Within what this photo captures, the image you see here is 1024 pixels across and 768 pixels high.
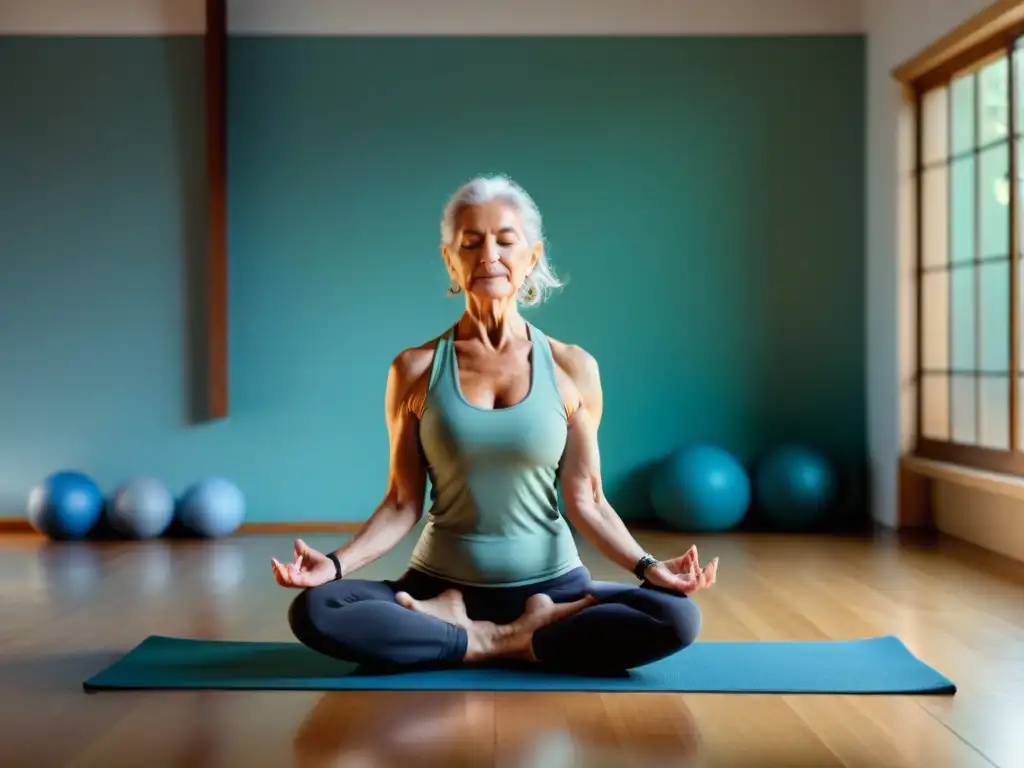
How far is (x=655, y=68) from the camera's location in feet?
18.9

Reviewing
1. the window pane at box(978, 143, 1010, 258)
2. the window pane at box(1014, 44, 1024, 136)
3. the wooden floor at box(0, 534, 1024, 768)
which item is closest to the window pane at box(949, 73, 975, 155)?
the window pane at box(978, 143, 1010, 258)

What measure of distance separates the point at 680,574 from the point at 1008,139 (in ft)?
9.39

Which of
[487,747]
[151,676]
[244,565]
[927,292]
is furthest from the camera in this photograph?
[927,292]

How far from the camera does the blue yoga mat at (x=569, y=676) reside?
2547 millimetres

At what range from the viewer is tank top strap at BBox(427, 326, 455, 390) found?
275 cm

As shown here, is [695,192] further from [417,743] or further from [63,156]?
[417,743]

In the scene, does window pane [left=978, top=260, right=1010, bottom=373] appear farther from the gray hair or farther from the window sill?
the gray hair

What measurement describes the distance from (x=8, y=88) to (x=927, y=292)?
4.33 metres

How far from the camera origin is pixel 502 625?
2.69 m

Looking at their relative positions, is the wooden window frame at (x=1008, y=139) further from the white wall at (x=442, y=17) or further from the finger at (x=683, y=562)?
the finger at (x=683, y=562)

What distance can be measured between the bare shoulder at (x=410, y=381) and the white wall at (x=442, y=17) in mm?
3319

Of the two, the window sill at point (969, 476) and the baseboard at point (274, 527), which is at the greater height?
the window sill at point (969, 476)

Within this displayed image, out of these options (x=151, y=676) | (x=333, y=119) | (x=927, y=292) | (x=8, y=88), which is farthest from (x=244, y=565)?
(x=927, y=292)

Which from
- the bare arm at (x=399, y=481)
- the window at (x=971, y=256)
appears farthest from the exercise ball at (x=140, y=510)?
the window at (x=971, y=256)
